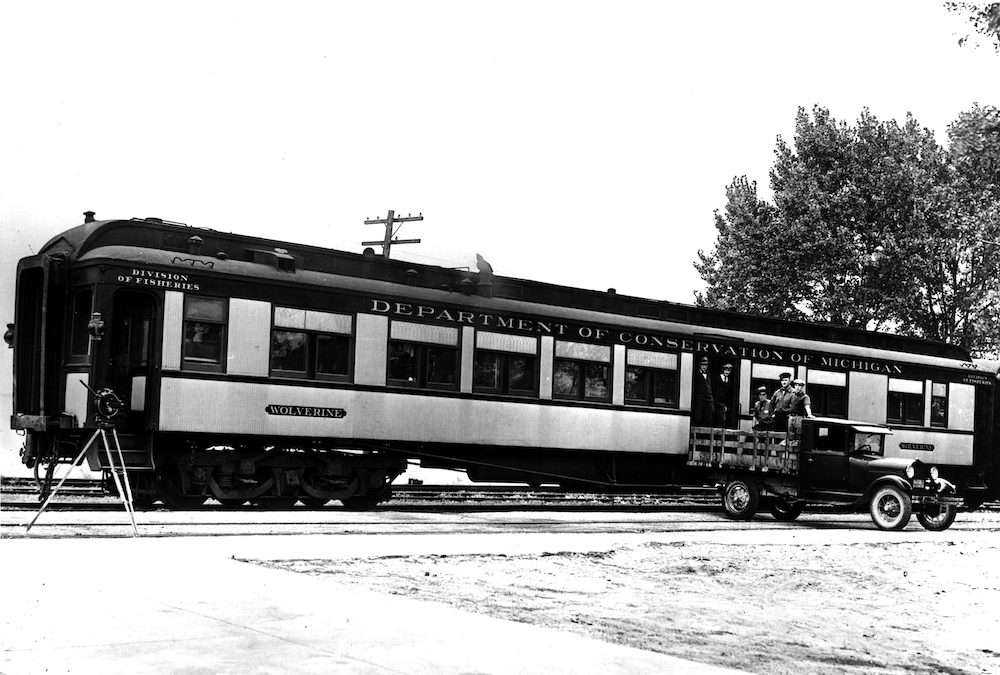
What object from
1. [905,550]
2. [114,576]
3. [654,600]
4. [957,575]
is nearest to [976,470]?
[905,550]

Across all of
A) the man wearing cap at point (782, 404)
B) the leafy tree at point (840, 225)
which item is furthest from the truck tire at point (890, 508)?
the leafy tree at point (840, 225)

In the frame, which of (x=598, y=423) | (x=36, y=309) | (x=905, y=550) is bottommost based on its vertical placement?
(x=905, y=550)

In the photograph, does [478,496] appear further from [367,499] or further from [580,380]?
[367,499]

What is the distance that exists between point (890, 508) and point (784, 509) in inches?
75.3

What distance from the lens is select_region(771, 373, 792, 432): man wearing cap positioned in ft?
67.2

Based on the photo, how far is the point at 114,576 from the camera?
9.70 metres

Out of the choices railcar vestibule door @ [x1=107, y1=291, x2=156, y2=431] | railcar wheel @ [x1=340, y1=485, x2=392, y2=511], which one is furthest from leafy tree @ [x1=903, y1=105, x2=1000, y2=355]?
railcar vestibule door @ [x1=107, y1=291, x2=156, y2=431]

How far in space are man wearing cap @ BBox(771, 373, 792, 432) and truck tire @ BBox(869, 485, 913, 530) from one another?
188cm

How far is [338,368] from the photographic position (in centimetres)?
1850

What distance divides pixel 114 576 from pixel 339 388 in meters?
8.78

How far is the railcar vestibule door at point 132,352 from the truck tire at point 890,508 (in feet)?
37.0

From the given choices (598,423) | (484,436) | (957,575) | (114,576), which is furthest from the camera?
(598,423)

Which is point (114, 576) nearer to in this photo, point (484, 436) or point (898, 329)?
point (484, 436)

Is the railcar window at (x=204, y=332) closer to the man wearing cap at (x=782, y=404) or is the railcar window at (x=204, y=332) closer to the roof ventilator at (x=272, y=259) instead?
the roof ventilator at (x=272, y=259)
